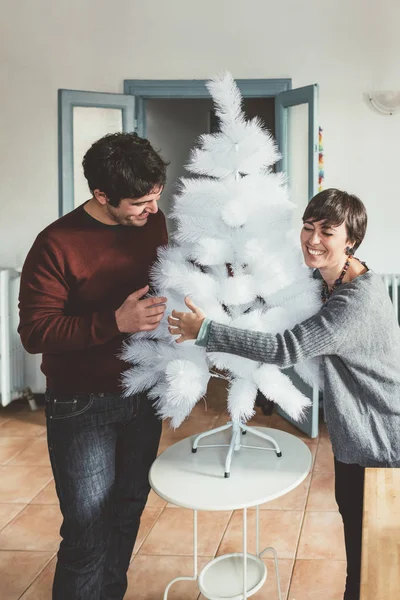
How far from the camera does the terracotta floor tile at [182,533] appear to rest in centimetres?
261

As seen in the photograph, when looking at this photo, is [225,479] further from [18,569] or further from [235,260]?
[18,569]

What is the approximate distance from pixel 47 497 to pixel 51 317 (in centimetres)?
173

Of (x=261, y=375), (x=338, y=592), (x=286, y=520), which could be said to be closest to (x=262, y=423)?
(x=286, y=520)

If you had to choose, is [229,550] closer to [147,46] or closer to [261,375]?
[261,375]

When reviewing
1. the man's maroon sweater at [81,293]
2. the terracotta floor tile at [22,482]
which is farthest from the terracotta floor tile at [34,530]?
the man's maroon sweater at [81,293]

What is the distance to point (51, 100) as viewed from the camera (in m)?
4.27

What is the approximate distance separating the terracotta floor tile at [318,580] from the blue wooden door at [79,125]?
244cm

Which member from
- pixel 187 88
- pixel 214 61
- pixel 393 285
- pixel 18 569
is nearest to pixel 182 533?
pixel 18 569

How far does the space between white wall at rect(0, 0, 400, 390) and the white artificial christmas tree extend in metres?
2.64

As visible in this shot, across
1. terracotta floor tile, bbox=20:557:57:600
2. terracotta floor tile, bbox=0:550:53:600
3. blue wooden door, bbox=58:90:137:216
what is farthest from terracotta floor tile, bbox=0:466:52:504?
blue wooden door, bbox=58:90:137:216

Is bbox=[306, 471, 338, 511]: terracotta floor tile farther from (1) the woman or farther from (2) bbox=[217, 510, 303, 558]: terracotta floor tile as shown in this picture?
(1) the woman

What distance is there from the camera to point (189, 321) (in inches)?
61.6

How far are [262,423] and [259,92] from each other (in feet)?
6.63

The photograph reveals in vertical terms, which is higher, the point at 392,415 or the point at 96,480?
the point at 392,415
